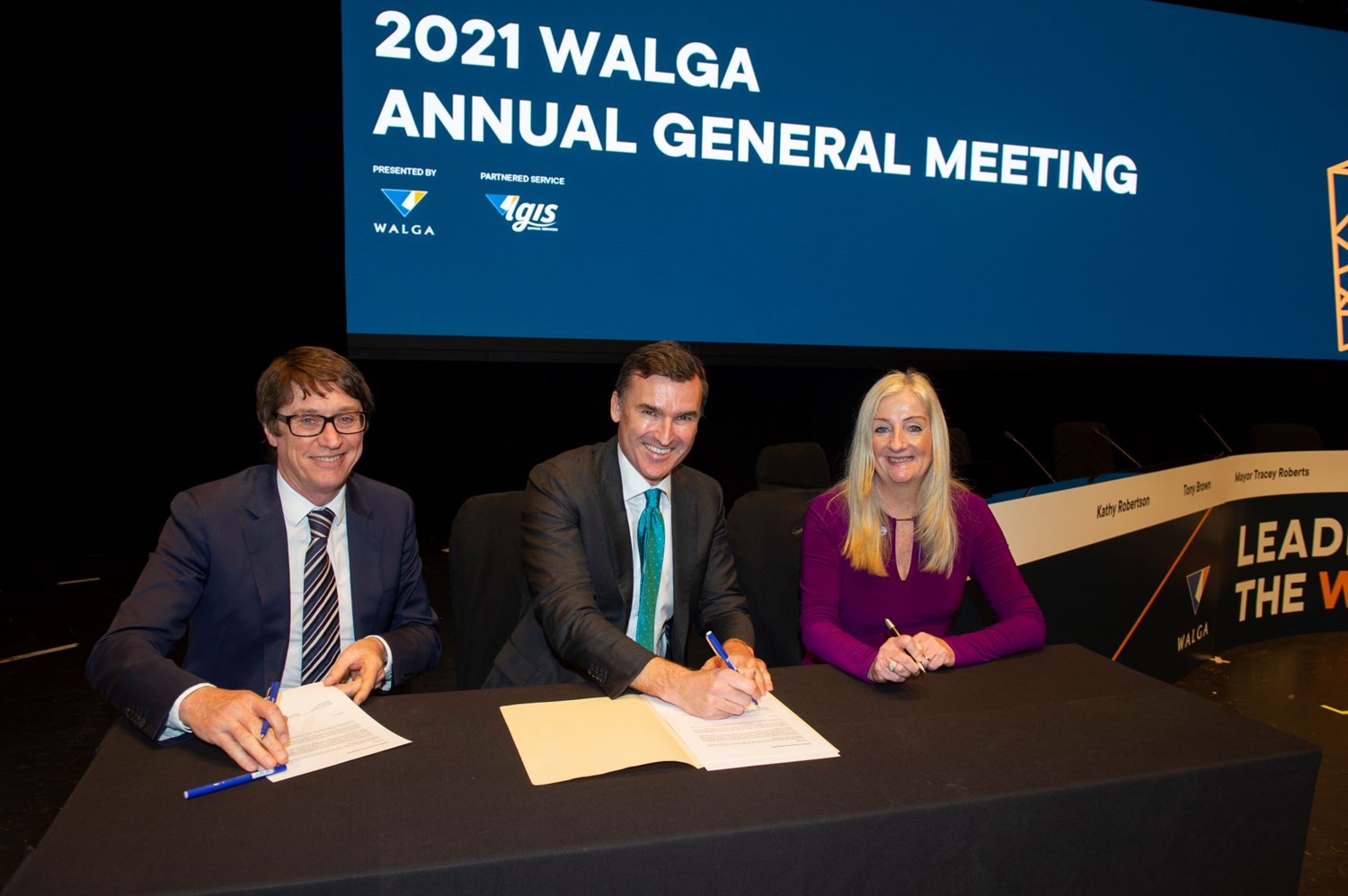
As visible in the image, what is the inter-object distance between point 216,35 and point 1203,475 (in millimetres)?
5016

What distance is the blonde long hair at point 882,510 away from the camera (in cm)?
202

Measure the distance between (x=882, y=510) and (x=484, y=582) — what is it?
3.28ft

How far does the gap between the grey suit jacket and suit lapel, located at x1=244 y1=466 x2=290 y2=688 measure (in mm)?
457

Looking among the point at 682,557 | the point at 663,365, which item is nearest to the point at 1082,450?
the point at 682,557

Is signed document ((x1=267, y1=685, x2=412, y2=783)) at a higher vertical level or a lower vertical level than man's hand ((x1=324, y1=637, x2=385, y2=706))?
lower

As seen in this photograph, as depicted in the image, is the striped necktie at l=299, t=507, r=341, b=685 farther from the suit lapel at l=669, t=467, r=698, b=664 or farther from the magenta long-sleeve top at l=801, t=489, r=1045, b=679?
the magenta long-sleeve top at l=801, t=489, r=1045, b=679

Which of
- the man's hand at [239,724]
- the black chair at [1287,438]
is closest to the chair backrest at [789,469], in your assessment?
the man's hand at [239,724]

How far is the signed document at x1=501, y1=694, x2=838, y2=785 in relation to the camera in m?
1.19

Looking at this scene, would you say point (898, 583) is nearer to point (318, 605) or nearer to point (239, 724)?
point (318, 605)

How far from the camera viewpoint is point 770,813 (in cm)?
105

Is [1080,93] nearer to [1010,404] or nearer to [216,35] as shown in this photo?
[1010,404]

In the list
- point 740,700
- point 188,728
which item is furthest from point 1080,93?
point 188,728

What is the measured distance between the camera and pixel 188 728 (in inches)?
48.3

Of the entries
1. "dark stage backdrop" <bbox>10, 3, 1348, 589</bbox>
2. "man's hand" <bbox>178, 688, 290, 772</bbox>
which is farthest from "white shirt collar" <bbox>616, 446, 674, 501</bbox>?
"dark stage backdrop" <bbox>10, 3, 1348, 589</bbox>
